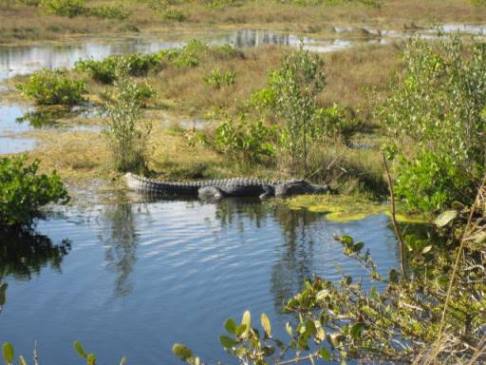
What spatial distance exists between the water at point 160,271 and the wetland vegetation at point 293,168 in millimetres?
49

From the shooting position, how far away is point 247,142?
14.2m

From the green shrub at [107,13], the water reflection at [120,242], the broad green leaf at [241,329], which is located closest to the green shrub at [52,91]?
the water reflection at [120,242]

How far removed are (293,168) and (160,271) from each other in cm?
459

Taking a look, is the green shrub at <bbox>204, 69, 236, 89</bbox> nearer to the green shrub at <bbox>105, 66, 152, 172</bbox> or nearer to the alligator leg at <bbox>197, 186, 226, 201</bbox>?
the green shrub at <bbox>105, 66, 152, 172</bbox>

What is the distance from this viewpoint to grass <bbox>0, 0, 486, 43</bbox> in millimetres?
38250

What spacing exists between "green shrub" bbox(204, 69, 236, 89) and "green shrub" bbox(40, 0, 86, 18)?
75.6 feet

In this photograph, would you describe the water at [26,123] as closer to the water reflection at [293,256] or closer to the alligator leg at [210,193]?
the alligator leg at [210,193]

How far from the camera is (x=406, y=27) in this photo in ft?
133

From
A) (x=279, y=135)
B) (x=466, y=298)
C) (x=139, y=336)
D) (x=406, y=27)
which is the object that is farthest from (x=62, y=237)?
(x=406, y=27)

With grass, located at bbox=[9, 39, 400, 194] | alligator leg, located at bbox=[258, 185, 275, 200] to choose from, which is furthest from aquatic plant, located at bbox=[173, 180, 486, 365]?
grass, located at bbox=[9, 39, 400, 194]

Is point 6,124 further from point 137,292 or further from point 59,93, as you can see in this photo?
point 137,292

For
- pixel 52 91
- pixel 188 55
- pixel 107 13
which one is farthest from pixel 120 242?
pixel 107 13

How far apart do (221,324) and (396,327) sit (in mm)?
4405

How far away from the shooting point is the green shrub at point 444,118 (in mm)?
10500
